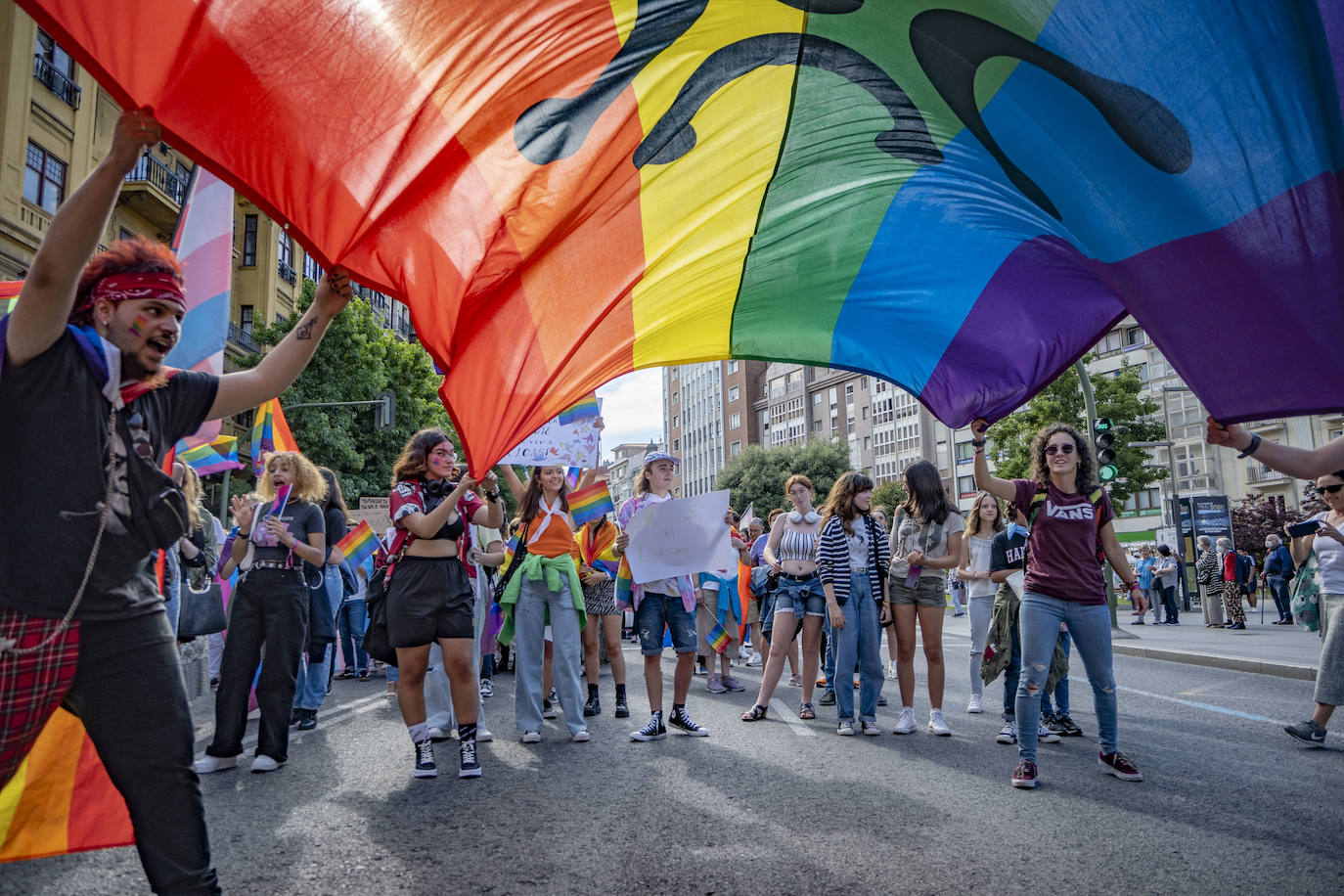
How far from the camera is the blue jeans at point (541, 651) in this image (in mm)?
6816

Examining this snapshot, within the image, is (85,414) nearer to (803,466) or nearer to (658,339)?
(658,339)

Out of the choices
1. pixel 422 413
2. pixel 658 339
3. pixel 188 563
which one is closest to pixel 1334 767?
pixel 658 339

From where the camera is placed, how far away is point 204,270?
268 inches

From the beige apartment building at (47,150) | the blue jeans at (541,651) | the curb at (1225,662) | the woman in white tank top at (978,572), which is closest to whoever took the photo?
the blue jeans at (541,651)

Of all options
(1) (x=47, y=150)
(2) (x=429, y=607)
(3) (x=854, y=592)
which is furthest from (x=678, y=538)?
(1) (x=47, y=150)

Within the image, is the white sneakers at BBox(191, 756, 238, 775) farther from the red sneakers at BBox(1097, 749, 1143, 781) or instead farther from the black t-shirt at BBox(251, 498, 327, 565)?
the red sneakers at BBox(1097, 749, 1143, 781)

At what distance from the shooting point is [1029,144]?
3764 millimetres

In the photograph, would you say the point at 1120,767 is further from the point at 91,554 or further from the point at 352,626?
the point at 352,626

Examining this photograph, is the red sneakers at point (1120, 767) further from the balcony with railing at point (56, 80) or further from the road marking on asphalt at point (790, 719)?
the balcony with railing at point (56, 80)

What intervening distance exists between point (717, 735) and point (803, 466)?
61.7 metres

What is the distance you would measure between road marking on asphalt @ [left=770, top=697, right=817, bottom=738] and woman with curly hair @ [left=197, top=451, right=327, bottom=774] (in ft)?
12.2

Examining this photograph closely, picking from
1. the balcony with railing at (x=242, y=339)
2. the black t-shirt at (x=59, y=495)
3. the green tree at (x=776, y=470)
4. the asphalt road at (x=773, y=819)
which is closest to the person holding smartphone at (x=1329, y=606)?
the asphalt road at (x=773, y=819)

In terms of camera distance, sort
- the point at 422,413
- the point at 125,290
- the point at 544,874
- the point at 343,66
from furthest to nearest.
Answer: the point at 422,413
the point at 544,874
the point at 343,66
the point at 125,290

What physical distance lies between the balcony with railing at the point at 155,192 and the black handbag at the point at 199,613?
26021 mm
